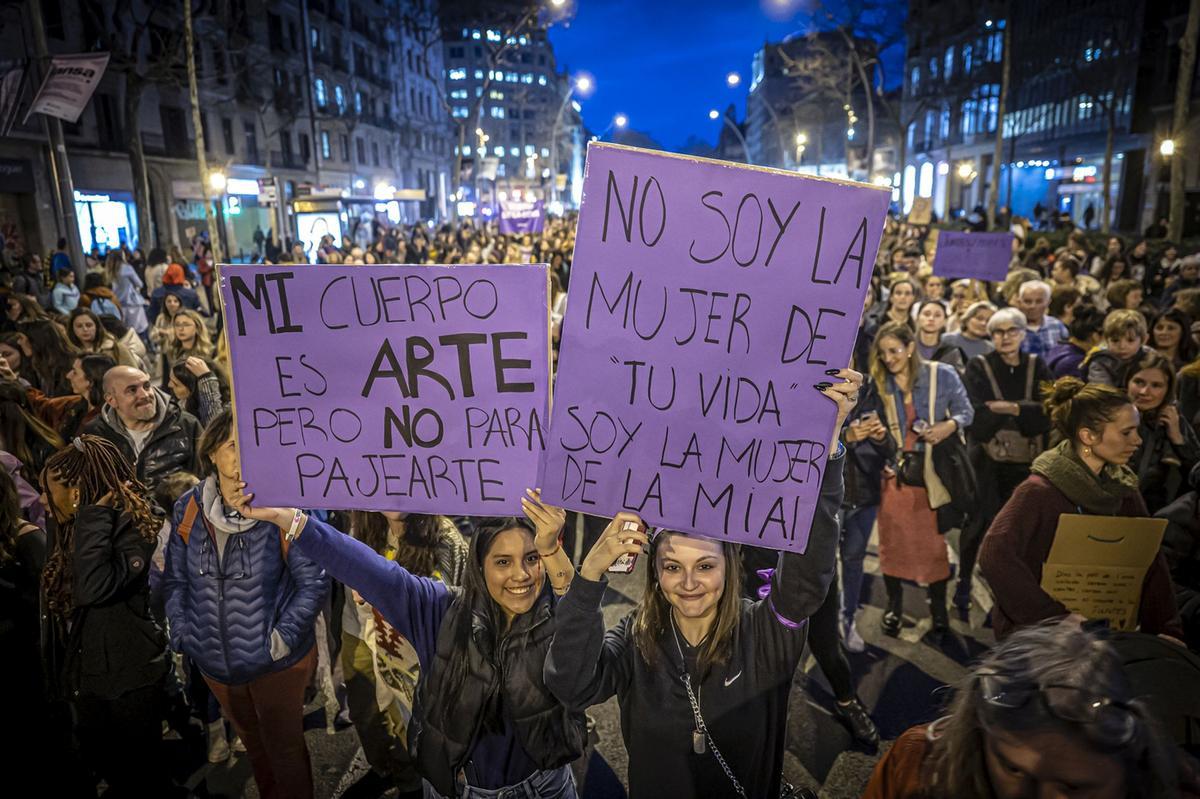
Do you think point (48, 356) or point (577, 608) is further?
point (48, 356)

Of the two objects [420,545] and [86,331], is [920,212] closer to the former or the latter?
[86,331]

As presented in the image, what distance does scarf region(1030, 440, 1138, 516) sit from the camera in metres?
2.94

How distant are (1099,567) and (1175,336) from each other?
12.2ft

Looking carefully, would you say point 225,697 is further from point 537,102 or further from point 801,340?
point 537,102

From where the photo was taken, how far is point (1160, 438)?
13.6ft

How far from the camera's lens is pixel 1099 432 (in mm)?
2980

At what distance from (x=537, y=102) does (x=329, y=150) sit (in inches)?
2808

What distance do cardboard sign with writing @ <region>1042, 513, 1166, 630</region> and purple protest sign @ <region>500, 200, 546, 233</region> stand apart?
1585cm

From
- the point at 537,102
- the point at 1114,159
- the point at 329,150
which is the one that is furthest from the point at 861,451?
Answer: the point at 537,102

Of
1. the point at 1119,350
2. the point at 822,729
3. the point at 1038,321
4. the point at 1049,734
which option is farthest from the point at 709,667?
the point at 1038,321

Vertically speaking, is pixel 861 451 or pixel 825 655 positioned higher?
pixel 861 451

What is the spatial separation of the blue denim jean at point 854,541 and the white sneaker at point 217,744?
140 inches

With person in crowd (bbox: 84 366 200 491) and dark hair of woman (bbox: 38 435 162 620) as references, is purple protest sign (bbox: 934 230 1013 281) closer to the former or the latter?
person in crowd (bbox: 84 366 200 491)

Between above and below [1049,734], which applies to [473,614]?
below
